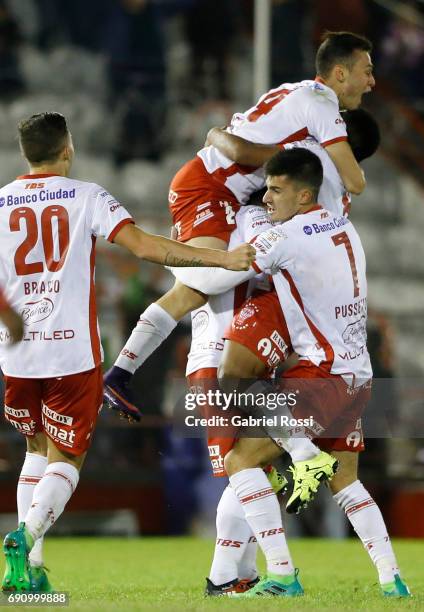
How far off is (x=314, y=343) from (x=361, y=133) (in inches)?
53.9

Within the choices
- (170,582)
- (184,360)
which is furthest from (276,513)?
(184,360)

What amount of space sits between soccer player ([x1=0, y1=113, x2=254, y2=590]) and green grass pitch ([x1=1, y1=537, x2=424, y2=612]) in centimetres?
73

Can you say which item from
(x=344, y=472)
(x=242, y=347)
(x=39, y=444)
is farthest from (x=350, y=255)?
(x=39, y=444)

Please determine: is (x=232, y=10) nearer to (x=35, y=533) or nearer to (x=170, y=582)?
(x=170, y=582)

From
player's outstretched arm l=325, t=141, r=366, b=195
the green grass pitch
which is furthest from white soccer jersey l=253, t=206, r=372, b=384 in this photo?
the green grass pitch

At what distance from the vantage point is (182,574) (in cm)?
832

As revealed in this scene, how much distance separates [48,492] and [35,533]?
0.68 feet

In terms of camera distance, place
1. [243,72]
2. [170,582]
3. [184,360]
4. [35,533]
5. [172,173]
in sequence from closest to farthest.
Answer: [35,533]
[170,582]
[184,360]
[172,173]
[243,72]

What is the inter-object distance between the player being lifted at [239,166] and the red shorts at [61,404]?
1.57ft

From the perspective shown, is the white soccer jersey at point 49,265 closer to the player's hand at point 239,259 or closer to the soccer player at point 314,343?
the player's hand at point 239,259

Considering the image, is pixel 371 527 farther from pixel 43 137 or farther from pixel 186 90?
pixel 186 90

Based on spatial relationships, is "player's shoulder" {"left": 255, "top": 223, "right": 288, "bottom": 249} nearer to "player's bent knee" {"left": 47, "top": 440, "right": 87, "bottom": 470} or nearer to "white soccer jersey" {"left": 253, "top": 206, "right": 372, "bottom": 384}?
"white soccer jersey" {"left": 253, "top": 206, "right": 372, "bottom": 384}

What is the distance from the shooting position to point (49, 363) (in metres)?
6.01

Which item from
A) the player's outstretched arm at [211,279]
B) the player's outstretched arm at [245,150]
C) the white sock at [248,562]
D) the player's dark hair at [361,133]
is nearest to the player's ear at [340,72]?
the player's dark hair at [361,133]
